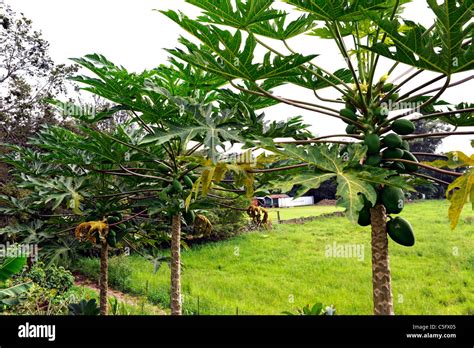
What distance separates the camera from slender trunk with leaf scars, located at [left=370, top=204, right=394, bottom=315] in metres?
1.33

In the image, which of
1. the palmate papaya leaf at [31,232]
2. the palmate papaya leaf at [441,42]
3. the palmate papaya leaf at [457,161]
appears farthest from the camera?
the palmate papaya leaf at [31,232]

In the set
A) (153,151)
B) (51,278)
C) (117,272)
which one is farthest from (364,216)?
(117,272)

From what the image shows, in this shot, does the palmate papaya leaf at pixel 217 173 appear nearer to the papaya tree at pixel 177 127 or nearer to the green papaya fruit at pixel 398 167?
the papaya tree at pixel 177 127

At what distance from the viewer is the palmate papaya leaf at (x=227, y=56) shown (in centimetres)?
129

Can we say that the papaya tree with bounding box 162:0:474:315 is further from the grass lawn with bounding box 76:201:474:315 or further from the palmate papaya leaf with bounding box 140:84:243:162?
the grass lawn with bounding box 76:201:474:315

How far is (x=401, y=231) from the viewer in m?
1.37

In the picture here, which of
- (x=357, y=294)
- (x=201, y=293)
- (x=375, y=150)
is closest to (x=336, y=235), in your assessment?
(x=357, y=294)

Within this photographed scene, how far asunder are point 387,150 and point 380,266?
16.5 inches

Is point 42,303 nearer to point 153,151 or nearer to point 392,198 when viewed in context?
A: point 153,151

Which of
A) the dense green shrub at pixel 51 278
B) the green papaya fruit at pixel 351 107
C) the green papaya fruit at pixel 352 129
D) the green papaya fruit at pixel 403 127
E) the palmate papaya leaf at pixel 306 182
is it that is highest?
the green papaya fruit at pixel 351 107

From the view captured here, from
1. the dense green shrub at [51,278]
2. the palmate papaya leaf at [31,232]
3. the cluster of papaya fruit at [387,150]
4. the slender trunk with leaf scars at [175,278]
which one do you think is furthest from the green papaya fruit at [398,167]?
the dense green shrub at [51,278]

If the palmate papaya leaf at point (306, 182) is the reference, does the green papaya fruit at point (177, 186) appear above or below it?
above

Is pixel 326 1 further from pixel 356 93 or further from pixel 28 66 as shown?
pixel 28 66
